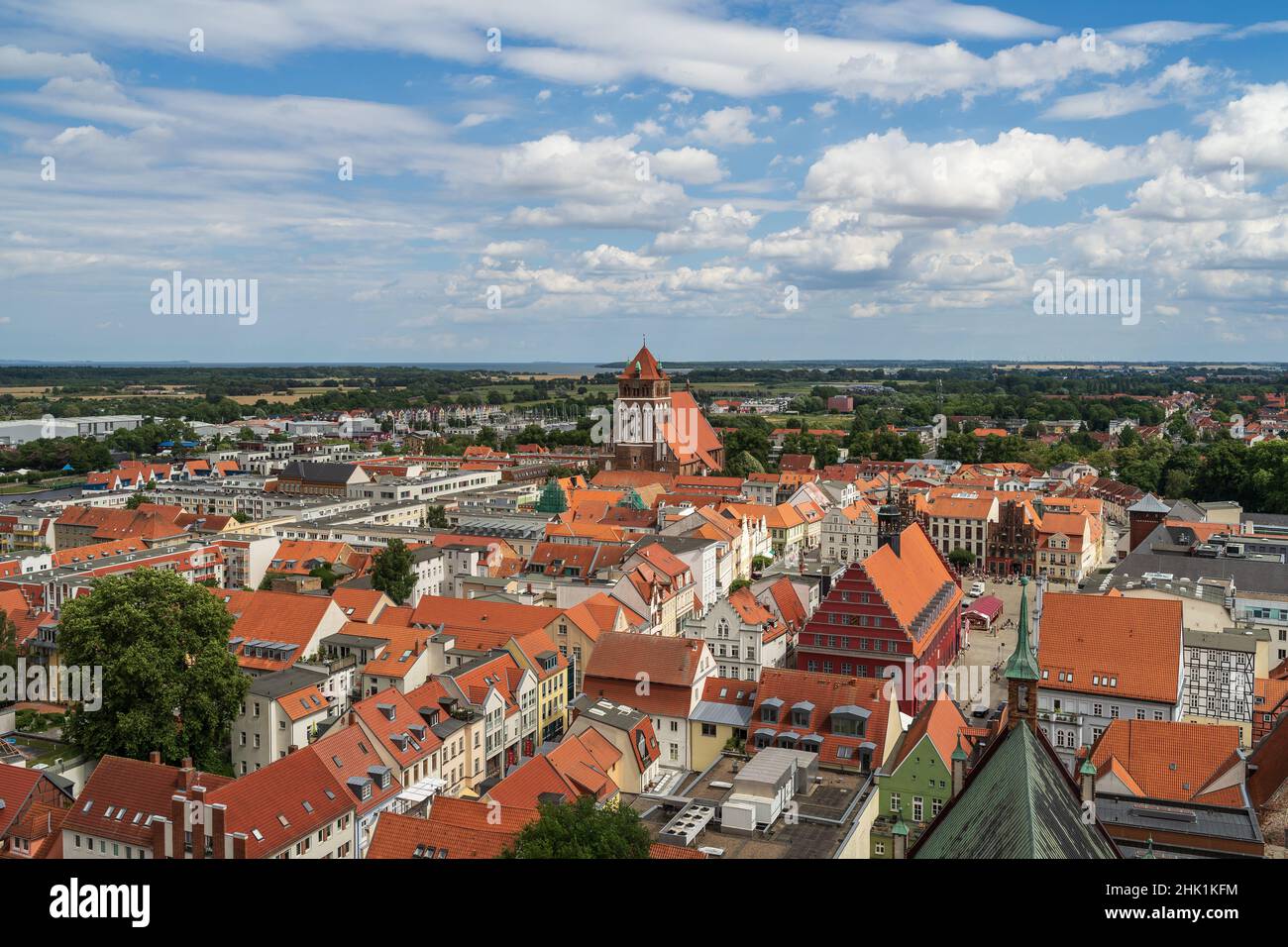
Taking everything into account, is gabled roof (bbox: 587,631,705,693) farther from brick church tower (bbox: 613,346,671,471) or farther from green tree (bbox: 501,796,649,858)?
brick church tower (bbox: 613,346,671,471)

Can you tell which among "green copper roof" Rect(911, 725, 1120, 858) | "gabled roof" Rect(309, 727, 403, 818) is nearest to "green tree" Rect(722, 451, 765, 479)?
"gabled roof" Rect(309, 727, 403, 818)

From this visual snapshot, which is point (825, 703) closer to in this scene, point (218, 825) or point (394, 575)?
point (218, 825)

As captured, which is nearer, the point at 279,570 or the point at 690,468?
the point at 279,570
